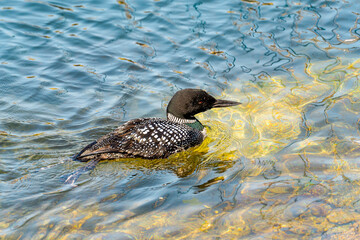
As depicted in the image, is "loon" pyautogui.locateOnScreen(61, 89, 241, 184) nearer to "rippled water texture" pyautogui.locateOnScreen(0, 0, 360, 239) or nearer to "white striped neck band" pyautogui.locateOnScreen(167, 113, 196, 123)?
"white striped neck band" pyautogui.locateOnScreen(167, 113, 196, 123)

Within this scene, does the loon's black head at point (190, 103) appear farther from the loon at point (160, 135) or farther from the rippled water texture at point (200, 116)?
the rippled water texture at point (200, 116)

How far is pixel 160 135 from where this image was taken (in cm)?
571

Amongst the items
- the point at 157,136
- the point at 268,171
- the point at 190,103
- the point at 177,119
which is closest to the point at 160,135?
the point at 157,136

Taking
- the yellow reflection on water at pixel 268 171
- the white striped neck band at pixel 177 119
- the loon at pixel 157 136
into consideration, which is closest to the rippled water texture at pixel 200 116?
the yellow reflection on water at pixel 268 171

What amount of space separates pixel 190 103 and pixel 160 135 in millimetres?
617

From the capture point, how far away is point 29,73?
7.55m

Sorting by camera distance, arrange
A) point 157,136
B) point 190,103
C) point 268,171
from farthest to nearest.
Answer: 1. point 190,103
2. point 157,136
3. point 268,171

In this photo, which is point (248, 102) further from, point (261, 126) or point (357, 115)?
point (357, 115)

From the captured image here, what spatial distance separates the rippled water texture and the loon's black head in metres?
0.36

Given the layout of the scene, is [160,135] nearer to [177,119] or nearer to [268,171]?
[177,119]

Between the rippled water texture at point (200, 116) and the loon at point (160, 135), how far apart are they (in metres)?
0.15

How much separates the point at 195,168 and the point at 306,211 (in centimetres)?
155

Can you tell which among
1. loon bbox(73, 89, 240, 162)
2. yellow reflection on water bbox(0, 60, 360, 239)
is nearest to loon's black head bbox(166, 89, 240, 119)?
loon bbox(73, 89, 240, 162)

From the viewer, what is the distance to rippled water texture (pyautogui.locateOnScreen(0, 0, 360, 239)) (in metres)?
4.27
